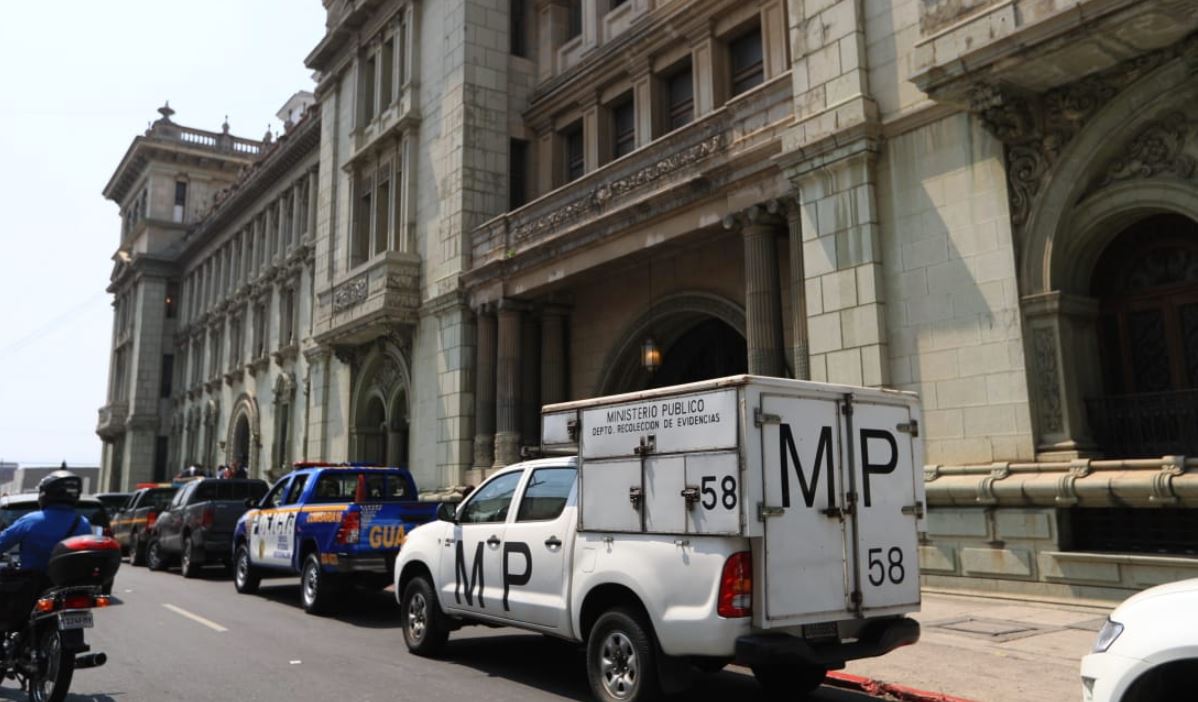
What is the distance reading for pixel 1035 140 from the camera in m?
11.4

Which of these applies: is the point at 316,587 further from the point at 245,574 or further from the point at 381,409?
the point at 381,409

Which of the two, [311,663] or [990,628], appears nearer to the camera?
[311,663]

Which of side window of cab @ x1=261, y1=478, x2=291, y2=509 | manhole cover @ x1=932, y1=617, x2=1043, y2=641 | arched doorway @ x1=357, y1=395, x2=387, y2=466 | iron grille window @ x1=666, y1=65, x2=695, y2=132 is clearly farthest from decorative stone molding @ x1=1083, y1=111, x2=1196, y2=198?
arched doorway @ x1=357, y1=395, x2=387, y2=466

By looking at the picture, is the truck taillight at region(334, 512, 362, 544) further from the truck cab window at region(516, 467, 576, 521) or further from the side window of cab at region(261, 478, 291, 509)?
the truck cab window at region(516, 467, 576, 521)

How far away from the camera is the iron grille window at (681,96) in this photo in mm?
19578

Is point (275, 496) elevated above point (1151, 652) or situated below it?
above

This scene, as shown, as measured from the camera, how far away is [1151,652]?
4270mm

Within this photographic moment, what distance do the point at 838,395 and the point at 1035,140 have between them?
6437 millimetres

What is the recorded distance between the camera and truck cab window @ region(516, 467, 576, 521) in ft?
26.5

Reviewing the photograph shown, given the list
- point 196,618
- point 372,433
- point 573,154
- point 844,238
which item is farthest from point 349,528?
point 372,433

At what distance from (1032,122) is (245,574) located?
46.0 ft

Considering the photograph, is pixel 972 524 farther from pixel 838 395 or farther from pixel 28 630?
pixel 28 630

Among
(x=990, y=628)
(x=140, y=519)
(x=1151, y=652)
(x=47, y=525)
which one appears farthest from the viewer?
(x=140, y=519)

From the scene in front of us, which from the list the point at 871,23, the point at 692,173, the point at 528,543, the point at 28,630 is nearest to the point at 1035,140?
the point at 871,23
